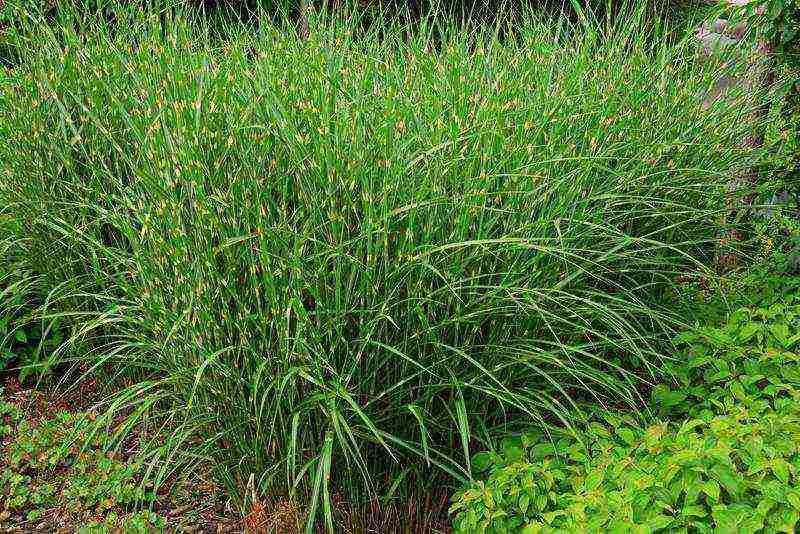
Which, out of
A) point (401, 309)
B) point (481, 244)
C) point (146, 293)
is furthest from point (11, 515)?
point (481, 244)

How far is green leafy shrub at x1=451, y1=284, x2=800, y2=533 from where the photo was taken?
2271mm

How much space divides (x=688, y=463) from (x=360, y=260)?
3.65 ft

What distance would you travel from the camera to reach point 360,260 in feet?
9.19

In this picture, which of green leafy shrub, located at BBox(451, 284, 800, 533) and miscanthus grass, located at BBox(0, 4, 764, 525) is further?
miscanthus grass, located at BBox(0, 4, 764, 525)

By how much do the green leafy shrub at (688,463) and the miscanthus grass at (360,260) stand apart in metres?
0.15

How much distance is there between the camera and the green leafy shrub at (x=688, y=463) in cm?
227

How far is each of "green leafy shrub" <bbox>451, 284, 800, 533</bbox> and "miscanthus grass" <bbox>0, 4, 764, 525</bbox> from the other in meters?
0.15

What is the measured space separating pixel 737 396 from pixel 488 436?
0.77m

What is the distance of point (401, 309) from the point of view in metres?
2.90

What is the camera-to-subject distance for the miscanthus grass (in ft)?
9.03

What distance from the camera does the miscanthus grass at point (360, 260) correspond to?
2.75 metres

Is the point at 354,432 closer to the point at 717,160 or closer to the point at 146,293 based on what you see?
the point at 146,293

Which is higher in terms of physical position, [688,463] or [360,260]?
[360,260]

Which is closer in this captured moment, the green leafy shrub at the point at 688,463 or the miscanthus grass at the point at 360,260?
the green leafy shrub at the point at 688,463
